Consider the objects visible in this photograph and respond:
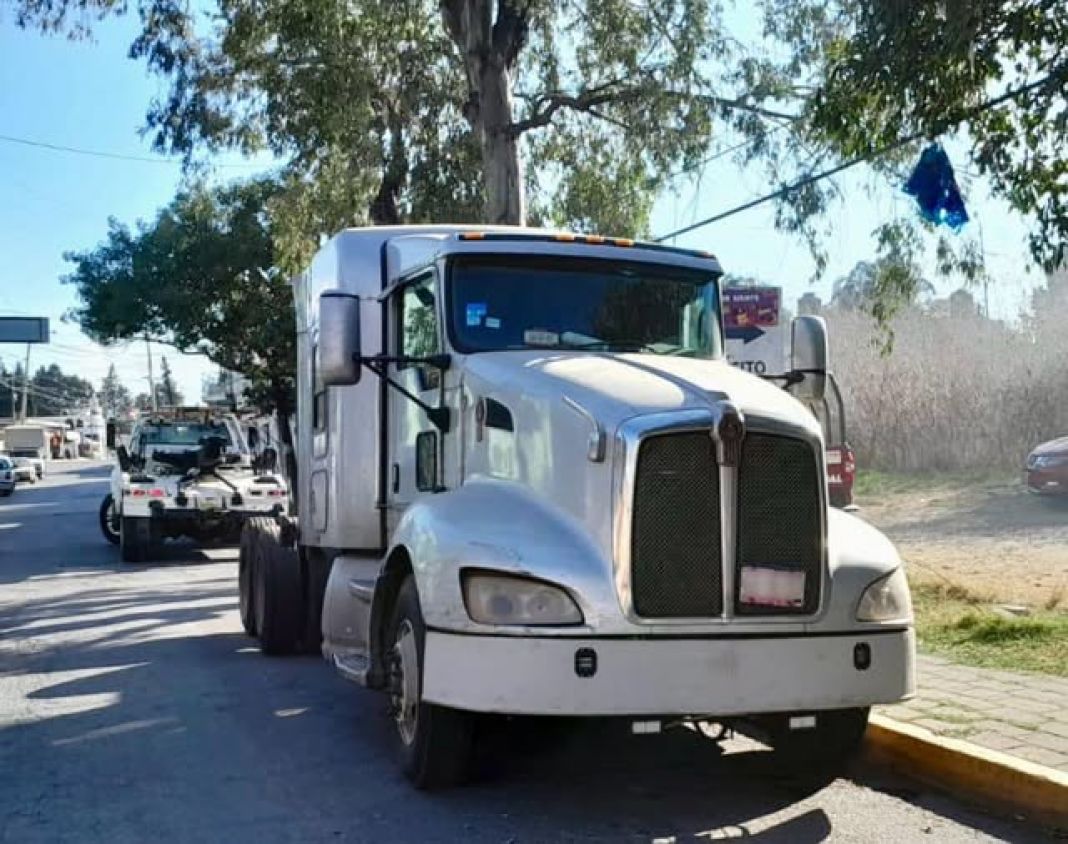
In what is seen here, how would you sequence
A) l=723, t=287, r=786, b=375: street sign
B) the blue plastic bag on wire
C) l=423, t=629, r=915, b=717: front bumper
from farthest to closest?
1. l=723, t=287, r=786, b=375: street sign
2. the blue plastic bag on wire
3. l=423, t=629, r=915, b=717: front bumper

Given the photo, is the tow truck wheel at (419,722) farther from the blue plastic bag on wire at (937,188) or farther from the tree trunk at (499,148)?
the tree trunk at (499,148)

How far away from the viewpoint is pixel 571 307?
6.87m

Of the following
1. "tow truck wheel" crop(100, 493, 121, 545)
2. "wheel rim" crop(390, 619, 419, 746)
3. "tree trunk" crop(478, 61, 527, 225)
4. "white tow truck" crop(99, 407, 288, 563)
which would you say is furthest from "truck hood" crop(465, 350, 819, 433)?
"tow truck wheel" crop(100, 493, 121, 545)

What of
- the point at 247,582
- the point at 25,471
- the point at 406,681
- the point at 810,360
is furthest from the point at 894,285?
the point at 25,471

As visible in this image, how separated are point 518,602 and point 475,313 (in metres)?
2.08

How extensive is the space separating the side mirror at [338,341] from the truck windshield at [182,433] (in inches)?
593

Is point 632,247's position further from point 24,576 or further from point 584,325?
point 24,576

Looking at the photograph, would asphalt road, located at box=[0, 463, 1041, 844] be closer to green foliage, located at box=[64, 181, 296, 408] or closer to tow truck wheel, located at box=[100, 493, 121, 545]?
tow truck wheel, located at box=[100, 493, 121, 545]

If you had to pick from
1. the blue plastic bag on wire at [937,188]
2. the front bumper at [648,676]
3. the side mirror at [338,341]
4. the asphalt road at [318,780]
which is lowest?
the asphalt road at [318,780]

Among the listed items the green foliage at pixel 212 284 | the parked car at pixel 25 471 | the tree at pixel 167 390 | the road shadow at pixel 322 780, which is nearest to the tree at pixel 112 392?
the tree at pixel 167 390

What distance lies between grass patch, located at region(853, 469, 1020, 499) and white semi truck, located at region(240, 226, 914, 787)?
17.5 metres

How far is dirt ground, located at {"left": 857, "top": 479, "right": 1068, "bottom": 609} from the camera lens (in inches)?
499

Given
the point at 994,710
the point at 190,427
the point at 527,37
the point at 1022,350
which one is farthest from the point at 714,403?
the point at 1022,350

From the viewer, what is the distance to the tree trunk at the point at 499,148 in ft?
46.6
